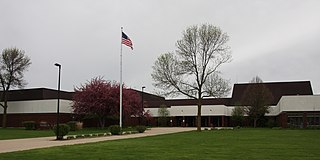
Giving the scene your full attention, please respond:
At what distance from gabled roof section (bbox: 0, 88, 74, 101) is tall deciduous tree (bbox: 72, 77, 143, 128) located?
23.9ft

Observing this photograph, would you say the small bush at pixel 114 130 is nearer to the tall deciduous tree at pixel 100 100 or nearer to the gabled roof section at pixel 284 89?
the tall deciduous tree at pixel 100 100

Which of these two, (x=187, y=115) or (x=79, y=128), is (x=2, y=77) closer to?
(x=79, y=128)

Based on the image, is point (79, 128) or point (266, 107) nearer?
point (79, 128)

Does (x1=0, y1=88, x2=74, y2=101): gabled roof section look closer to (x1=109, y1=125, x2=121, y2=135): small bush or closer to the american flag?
(x1=109, y1=125, x2=121, y2=135): small bush

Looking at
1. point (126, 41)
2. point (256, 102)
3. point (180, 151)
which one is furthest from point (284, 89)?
point (180, 151)

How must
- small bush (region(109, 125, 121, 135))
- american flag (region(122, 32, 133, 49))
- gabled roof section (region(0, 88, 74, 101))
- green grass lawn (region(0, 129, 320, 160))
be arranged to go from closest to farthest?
green grass lawn (region(0, 129, 320, 160))
small bush (region(109, 125, 121, 135))
american flag (region(122, 32, 133, 49))
gabled roof section (region(0, 88, 74, 101))

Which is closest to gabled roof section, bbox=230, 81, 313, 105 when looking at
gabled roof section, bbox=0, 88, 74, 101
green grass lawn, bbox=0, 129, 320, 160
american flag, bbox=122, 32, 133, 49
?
gabled roof section, bbox=0, 88, 74, 101

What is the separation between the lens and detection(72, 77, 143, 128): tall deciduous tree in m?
47.1

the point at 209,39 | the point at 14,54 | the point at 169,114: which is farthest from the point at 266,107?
the point at 14,54

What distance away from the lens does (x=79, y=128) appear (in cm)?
4809

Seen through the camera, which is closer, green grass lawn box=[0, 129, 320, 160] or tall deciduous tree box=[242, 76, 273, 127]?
green grass lawn box=[0, 129, 320, 160]

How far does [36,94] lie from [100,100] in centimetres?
1324

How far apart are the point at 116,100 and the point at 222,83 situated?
1294 cm

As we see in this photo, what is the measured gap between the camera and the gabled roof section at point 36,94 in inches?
2154
